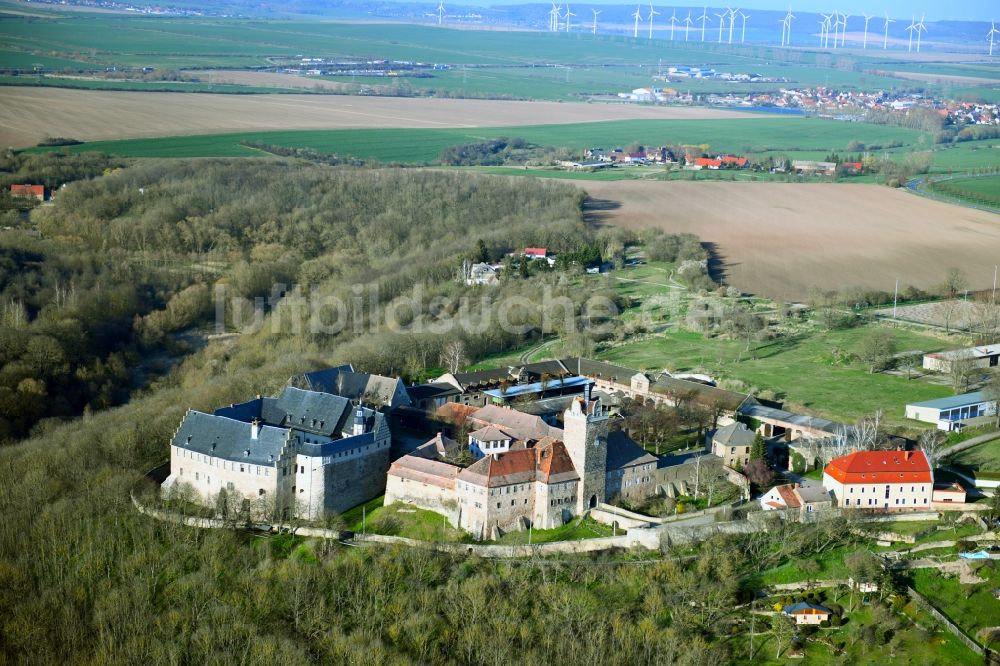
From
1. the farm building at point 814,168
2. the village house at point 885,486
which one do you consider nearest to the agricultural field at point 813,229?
the farm building at point 814,168

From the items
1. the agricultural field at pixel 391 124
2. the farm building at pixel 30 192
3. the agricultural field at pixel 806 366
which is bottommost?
the agricultural field at pixel 806 366

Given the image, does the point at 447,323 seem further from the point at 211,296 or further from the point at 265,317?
the point at 211,296

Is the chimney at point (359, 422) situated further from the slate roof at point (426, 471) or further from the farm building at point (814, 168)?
the farm building at point (814, 168)

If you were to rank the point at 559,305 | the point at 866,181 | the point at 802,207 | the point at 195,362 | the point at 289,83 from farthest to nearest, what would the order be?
the point at 289,83, the point at 866,181, the point at 802,207, the point at 559,305, the point at 195,362

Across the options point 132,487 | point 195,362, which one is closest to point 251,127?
point 195,362

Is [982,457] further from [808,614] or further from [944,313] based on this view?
[944,313]

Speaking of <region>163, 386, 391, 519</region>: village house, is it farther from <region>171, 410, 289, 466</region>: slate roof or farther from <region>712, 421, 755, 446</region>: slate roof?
<region>712, 421, 755, 446</region>: slate roof
